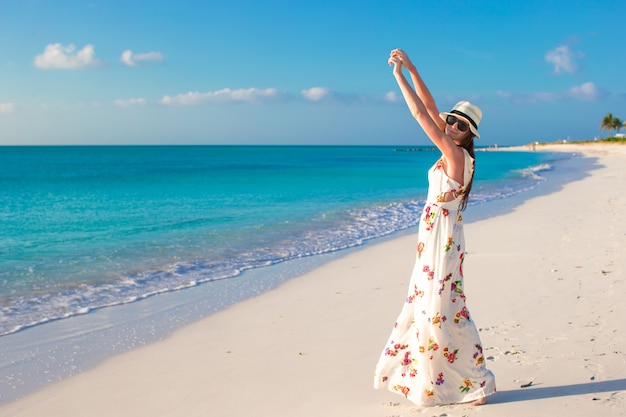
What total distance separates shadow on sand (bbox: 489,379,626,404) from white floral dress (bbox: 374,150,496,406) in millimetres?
198

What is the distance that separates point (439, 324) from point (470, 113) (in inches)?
53.7

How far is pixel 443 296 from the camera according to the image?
364 centimetres

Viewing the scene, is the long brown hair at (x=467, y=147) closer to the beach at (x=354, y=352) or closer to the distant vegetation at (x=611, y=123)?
the beach at (x=354, y=352)

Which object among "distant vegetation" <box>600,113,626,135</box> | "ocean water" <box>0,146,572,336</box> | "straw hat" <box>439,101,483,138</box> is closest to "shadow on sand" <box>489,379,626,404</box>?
"straw hat" <box>439,101,483,138</box>

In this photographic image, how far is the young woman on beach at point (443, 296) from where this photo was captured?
141 inches

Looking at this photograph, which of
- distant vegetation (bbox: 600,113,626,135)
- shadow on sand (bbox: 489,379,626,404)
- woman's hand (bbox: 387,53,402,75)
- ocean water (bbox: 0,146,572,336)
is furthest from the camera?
distant vegetation (bbox: 600,113,626,135)

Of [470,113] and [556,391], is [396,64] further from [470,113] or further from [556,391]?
[556,391]

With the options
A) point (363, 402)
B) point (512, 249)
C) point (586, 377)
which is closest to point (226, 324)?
point (363, 402)

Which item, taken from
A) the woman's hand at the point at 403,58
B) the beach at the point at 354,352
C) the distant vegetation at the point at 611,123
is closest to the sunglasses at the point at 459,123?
the woman's hand at the point at 403,58

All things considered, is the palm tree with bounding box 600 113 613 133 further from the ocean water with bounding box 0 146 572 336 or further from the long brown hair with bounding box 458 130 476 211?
the long brown hair with bounding box 458 130 476 211

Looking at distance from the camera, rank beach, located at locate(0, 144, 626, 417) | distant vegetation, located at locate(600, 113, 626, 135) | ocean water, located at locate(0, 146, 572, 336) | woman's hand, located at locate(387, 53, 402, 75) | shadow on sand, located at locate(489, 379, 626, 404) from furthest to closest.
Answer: distant vegetation, located at locate(600, 113, 626, 135), ocean water, located at locate(0, 146, 572, 336), beach, located at locate(0, 144, 626, 417), shadow on sand, located at locate(489, 379, 626, 404), woman's hand, located at locate(387, 53, 402, 75)

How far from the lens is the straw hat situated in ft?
11.7

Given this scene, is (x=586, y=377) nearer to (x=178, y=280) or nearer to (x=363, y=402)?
(x=363, y=402)

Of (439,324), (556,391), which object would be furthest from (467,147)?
(556,391)
